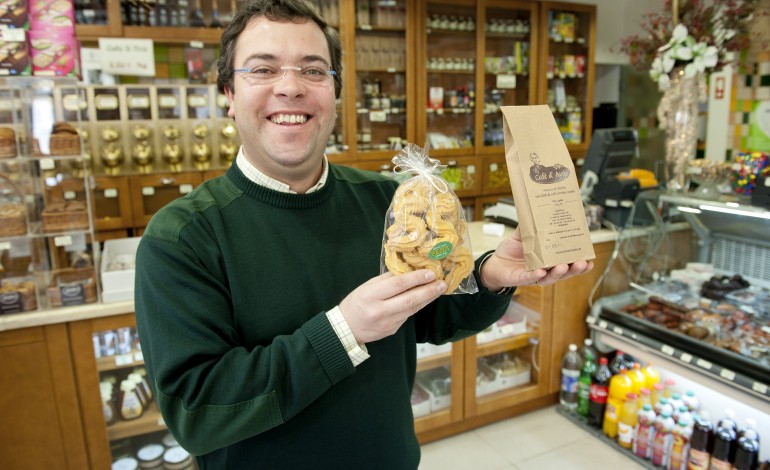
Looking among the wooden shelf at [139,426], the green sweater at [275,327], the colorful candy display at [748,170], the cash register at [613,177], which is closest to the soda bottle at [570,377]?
the cash register at [613,177]

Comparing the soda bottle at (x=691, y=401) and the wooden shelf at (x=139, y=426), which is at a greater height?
the wooden shelf at (x=139, y=426)

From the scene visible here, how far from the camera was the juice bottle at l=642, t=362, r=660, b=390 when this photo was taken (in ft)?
9.72

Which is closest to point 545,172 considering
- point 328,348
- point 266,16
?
point 328,348

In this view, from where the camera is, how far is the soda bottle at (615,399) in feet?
9.61

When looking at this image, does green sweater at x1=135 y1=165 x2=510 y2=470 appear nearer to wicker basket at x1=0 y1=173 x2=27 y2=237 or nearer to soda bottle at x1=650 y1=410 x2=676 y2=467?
wicker basket at x1=0 y1=173 x2=27 y2=237

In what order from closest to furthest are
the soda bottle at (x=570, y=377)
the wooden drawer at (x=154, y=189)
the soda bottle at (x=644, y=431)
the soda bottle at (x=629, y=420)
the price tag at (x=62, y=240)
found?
the price tag at (x=62, y=240) → the soda bottle at (x=644, y=431) → the soda bottle at (x=629, y=420) → the soda bottle at (x=570, y=377) → the wooden drawer at (x=154, y=189)

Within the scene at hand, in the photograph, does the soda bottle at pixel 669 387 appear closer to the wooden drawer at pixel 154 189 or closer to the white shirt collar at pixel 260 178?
the white shirt collar at pixel 260 178

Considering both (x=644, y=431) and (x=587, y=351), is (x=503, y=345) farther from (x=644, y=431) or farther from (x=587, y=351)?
(x=644, y=431)

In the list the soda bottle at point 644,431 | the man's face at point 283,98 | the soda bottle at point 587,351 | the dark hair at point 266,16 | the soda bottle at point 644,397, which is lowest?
the soda bottle at point 644,431

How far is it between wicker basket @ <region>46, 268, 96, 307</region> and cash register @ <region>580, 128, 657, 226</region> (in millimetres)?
2612

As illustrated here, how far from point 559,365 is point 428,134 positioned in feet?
8.85

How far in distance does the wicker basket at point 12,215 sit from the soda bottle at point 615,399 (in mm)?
2928

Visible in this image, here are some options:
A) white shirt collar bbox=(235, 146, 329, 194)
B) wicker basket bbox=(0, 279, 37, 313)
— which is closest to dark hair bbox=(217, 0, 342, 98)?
white shirt collar bbox=(235, 146, 329, 194)

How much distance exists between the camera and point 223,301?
112cm
